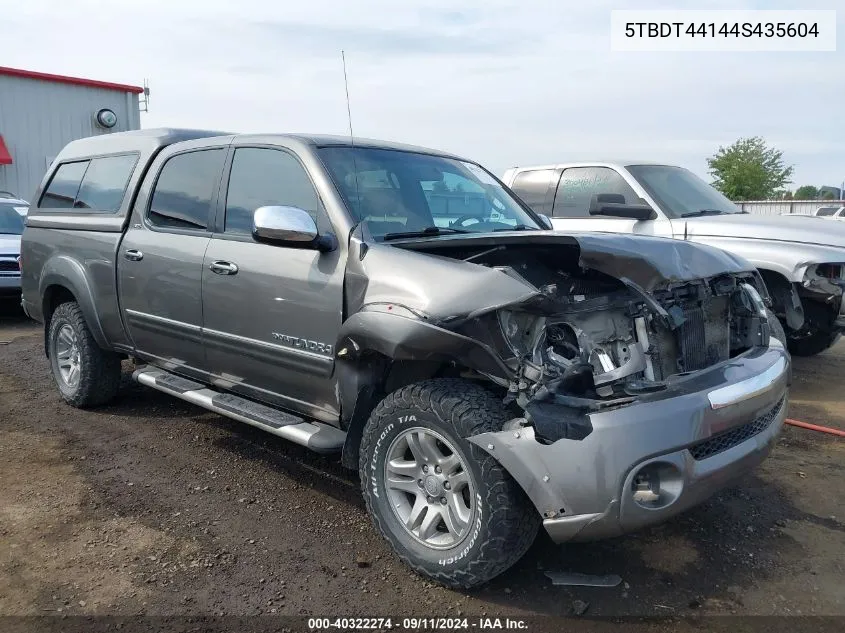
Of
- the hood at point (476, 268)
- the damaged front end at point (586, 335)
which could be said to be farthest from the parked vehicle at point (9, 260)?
the damaged front end at point (586, 335)

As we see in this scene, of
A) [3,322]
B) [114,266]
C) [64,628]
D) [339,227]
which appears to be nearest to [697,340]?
[339,227]

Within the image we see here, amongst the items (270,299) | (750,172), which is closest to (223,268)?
(270,299)

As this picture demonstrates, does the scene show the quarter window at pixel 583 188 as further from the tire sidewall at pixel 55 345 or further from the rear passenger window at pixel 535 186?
the tire sidewall at pixel 55 345

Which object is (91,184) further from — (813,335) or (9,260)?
(813,335)

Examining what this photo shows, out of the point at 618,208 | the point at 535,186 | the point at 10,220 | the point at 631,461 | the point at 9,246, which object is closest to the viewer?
the point at 631,461

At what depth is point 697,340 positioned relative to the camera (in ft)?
10.3

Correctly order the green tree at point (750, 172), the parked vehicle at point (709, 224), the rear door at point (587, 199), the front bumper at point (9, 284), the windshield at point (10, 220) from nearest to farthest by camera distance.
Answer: the parked vehicle at point (709, 224) → the rear door at point (587, 199) → the front bumper at point (9, 284) → the windshield at point (10, 220) → the green tree at point (750, 172)

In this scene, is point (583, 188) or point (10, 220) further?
point (10, 220)

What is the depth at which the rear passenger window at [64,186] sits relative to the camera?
538 centimetres

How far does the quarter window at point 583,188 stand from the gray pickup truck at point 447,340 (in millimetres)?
2801

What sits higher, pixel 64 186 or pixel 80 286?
pixel 64 186

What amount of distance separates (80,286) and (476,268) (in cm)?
336

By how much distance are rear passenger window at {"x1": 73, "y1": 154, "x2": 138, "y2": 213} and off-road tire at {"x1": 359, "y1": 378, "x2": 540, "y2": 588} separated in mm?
→ 2852

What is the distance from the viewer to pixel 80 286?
499 cm
